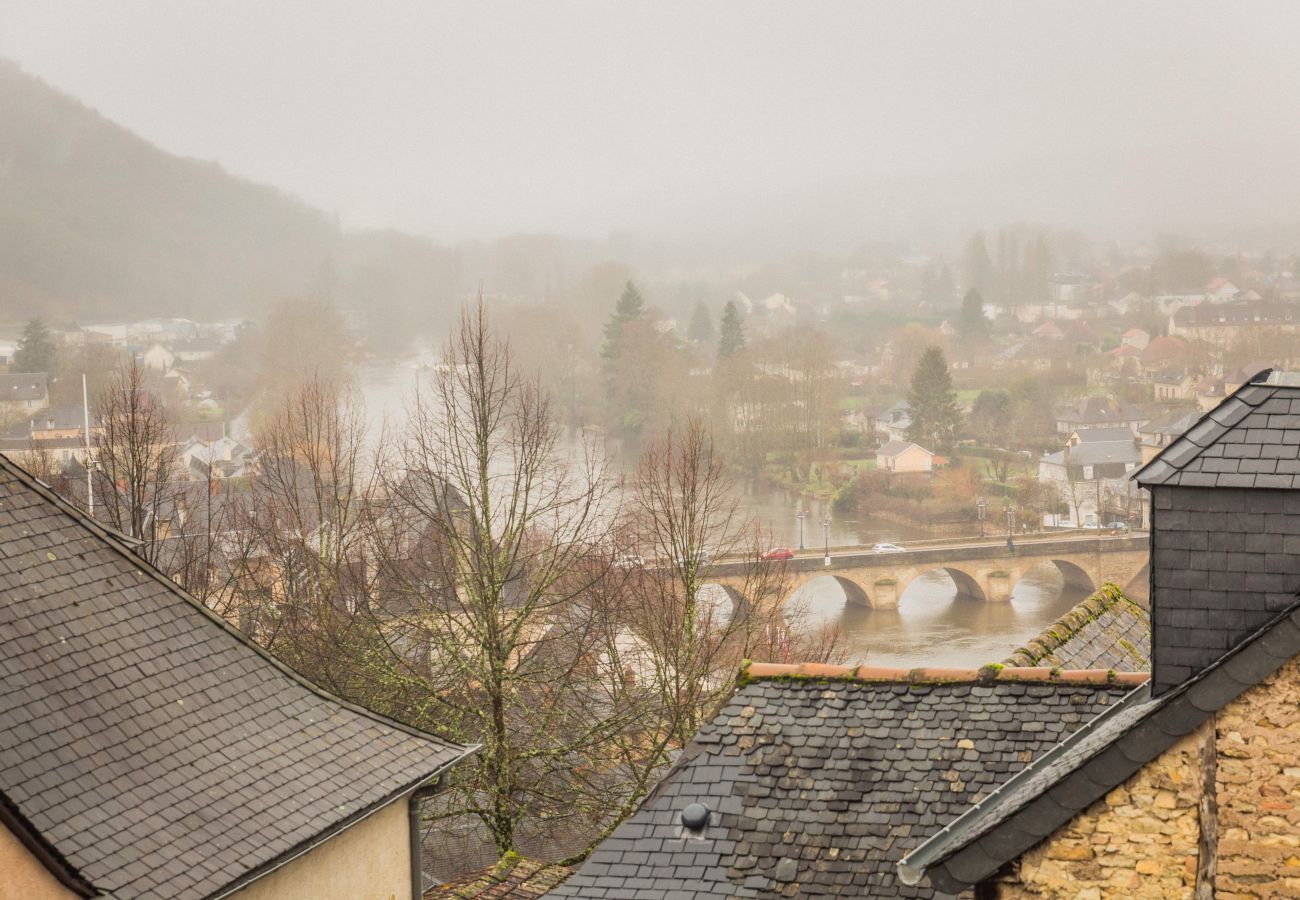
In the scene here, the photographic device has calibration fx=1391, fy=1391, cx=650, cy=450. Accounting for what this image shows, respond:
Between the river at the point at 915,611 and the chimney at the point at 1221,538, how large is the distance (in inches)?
1278

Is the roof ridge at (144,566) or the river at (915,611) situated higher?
the roof ridge at (144,566)

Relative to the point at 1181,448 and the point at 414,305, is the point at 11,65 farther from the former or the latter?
the point at 1181,448

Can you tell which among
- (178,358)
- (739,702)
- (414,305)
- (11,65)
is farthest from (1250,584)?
(11,65)

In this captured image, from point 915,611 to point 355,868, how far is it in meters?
46.0

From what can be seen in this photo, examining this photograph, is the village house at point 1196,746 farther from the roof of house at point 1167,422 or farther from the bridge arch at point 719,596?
the roof of house at point 1167,422

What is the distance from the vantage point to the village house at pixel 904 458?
78.5 m

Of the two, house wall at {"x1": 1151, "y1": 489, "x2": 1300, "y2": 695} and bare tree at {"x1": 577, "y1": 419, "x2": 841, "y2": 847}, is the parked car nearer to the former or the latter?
bare tree at {"x1": 577, "y1": 419, "x2": 841, "y2": 847}

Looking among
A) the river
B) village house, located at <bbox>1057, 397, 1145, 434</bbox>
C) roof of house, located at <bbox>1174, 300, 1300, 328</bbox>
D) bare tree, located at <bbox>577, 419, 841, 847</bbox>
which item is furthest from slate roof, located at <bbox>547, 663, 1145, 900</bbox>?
roof of house, located at <bbox>1174, 300, 1300, 328</bbox>

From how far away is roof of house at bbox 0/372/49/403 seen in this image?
2901 inches

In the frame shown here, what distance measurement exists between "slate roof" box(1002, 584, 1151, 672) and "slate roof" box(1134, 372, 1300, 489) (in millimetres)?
2581

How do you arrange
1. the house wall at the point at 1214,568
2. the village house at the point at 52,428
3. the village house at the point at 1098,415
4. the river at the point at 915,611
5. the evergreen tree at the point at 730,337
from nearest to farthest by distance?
the house wall at the point at 1214,568, the river at the point at 915,611, the village house at the point at 52,428, the village house at the point at 1098,415, the evergreen tree at the point at 730,337

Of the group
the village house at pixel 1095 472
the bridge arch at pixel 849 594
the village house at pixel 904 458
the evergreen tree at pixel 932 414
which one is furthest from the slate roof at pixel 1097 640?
the evergreen tree at pixel 932 414

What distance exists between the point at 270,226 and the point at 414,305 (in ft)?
156

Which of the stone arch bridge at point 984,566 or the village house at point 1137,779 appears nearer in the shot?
the village house at point 1137,779
